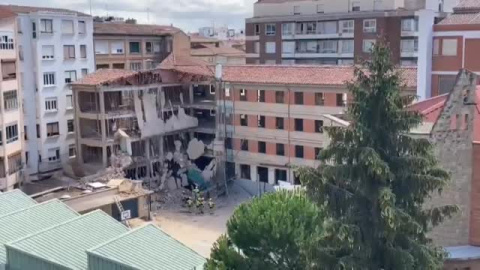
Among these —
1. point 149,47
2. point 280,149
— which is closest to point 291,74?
point 280,149

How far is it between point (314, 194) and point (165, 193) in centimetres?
4113

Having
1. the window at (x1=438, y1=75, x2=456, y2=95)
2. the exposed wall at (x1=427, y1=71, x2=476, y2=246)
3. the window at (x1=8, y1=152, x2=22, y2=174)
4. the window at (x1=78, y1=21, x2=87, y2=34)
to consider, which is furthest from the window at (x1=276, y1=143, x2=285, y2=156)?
the exposed wall at (x1=427, y1=71, x2=476, y2=246)

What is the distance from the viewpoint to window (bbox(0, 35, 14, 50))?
50844 millimetres

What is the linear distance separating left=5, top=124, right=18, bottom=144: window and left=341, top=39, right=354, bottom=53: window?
37.6 metres

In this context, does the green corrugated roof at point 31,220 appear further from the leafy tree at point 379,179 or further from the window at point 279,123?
the window at point 279,123

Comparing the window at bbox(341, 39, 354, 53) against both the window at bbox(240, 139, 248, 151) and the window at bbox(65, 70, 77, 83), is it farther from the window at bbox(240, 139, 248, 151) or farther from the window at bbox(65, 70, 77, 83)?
the window at bbox(65, 70, 77, 83)

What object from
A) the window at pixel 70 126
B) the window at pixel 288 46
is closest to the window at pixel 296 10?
the window at pixel 288 46

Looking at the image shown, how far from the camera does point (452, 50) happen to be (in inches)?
1501

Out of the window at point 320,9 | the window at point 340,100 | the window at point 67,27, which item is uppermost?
the window at point 320,9

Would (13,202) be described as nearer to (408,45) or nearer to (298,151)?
(298,151)

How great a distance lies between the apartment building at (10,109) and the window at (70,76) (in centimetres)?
926

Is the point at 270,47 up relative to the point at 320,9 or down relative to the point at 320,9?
down

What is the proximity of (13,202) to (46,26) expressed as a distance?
3423 cm

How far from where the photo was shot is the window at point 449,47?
1496 inches
